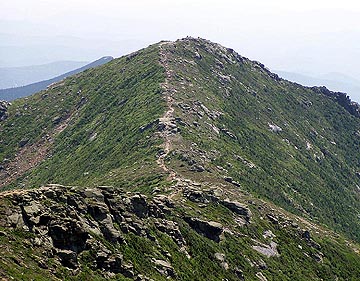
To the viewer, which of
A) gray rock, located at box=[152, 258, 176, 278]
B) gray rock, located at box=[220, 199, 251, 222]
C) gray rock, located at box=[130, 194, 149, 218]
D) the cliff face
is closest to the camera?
the cliff face

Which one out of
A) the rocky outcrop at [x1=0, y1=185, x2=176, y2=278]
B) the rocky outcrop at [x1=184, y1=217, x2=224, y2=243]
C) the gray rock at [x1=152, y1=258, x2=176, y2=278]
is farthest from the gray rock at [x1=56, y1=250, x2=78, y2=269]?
the rocky outcrop at [x1=184, y1=217, x2=224, y2=243]

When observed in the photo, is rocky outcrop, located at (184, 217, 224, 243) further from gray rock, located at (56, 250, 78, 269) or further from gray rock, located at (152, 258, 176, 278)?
gray rock, located at (56, 250, 78, 269)

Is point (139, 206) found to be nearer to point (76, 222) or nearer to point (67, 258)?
point (76, 222)

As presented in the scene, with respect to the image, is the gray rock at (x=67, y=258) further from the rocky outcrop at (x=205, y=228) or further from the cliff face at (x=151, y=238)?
the rocky outcrop at (x=205, y=228)

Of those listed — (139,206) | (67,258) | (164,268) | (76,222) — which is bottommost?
(164,268)

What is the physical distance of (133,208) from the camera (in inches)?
3585

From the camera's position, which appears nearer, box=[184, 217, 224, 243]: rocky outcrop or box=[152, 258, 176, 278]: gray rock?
box=[152, 258, 176, 278]: gray rock

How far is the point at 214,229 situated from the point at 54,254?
177 feet

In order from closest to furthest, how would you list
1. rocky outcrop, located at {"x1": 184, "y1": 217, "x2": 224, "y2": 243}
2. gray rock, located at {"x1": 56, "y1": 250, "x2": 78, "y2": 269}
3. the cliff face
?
the cliff face < gray rock, located at {"x1": 56, "y1": 250, "x2": 78, "y2": 269} < rocky outcrop, located at {"x1": 184, "y1": 217, "x2": 224, "y2": 243}

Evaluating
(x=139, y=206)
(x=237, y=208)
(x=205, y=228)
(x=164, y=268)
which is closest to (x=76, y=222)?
(x=164, y=268)

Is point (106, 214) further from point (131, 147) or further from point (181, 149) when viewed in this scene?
point (131, 147)

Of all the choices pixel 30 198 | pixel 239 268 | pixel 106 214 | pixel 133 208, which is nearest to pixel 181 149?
pixel 239 268

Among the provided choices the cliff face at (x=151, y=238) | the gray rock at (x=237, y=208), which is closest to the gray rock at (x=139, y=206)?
the cliff face at (x=151, y=238)

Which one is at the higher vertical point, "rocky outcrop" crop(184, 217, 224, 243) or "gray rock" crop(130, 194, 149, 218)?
"gray rock" crop(130, 194, 149, 218)
